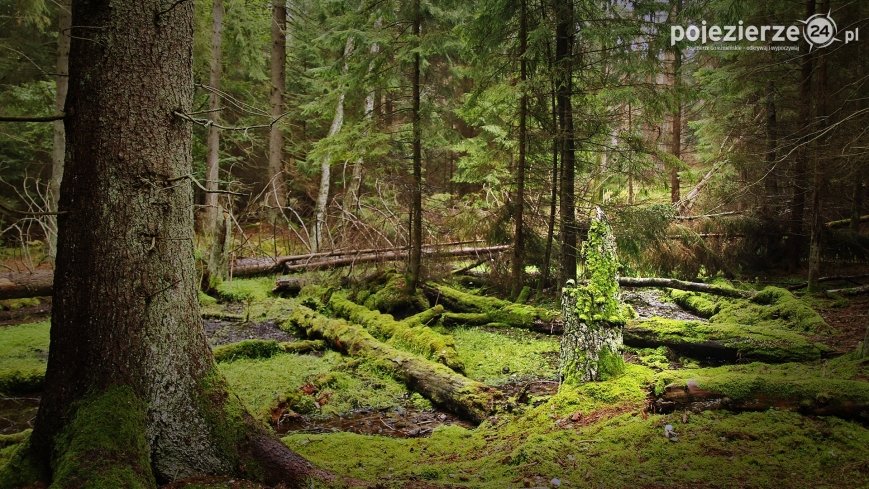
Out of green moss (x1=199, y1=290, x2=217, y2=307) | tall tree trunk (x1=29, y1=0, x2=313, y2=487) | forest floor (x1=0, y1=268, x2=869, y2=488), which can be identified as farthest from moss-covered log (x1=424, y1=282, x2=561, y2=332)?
tall tree trunk (x1=29, y1=0, x2=313, y2=487)

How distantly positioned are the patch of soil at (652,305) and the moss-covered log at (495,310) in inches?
83.8

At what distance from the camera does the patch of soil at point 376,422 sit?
5.26 metres

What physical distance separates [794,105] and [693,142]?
13.8m

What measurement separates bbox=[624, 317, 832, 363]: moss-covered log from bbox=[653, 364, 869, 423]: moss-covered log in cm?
226

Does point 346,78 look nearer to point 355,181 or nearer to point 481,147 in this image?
point 355,181

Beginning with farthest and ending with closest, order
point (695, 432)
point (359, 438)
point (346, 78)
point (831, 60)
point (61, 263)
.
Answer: point (831, 60)
point (346, 78)
point (359, 438)
point (695, 432)
point (61, 263)

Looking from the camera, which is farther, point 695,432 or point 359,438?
point 359,438

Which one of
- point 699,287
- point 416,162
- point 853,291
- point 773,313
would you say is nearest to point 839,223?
point 853,291

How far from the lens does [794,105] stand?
45.0ft

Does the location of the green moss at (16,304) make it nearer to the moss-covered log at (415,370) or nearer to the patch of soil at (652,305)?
the moss-covered log at (415,370)

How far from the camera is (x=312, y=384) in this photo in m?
6.43

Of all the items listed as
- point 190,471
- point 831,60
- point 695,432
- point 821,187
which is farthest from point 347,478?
point 831,60

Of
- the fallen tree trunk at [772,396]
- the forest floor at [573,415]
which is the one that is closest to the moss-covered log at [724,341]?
the forest floor at [573,415]

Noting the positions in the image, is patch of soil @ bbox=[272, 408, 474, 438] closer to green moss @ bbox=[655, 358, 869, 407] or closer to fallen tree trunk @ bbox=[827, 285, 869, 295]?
green moss @ bbox=[655, 358, 869, 407]
